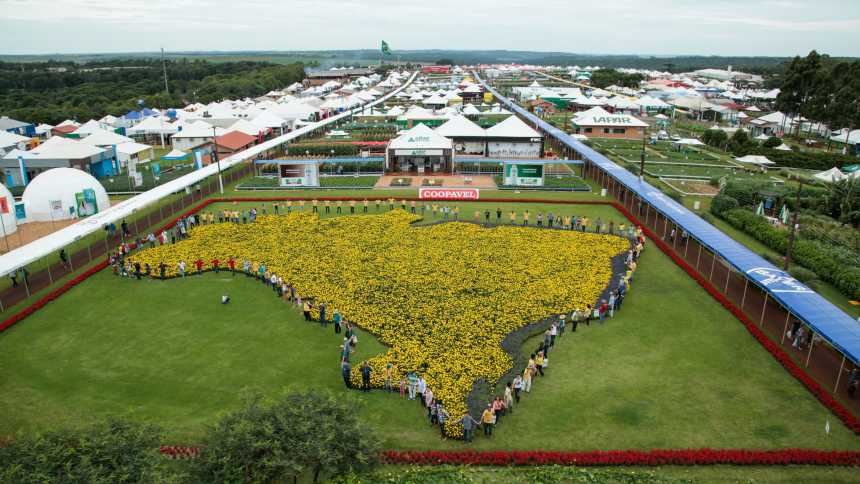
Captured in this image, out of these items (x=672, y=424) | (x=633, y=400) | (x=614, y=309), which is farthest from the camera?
(x=614, y=309)

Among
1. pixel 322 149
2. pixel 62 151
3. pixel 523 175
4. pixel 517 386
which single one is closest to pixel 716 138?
pixel 523 175

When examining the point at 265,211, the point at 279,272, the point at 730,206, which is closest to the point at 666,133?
the point at 730,206

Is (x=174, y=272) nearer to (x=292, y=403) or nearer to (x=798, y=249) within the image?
(x=292, y=403)

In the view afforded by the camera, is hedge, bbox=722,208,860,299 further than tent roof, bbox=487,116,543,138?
No

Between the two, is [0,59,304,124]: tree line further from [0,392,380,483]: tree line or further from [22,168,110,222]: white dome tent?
[0,392,380,483]: tree line

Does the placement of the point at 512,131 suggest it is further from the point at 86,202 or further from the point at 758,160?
the point at 86,202

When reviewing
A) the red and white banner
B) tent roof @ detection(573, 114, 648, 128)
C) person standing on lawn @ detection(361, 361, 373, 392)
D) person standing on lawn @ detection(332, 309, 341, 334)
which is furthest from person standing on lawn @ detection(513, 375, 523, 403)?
tent roof @ detection(573, 114, 648, 128)
